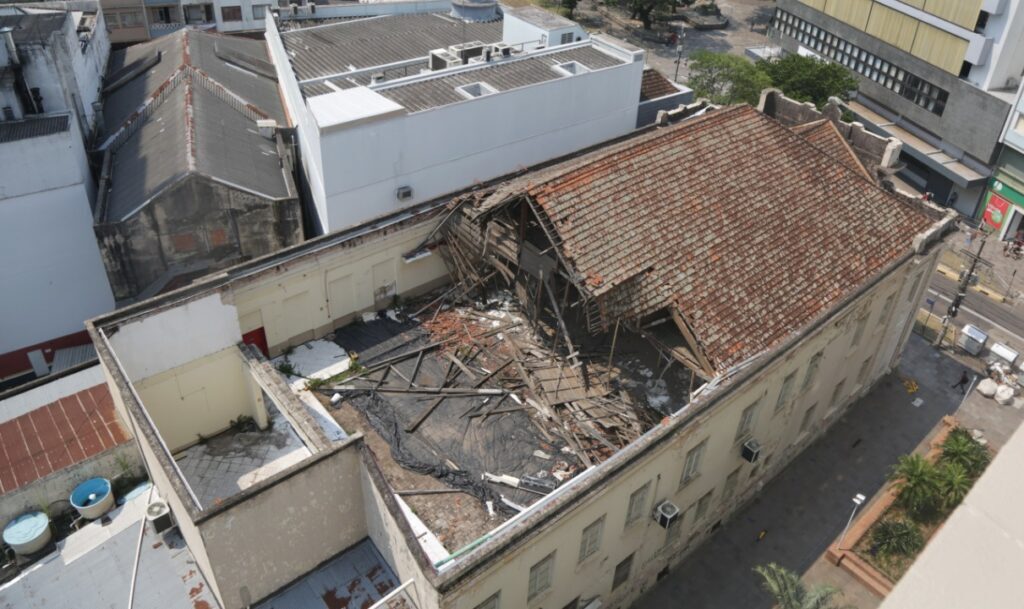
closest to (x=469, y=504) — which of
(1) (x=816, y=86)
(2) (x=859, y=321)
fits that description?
(2) (x=859, y=321)

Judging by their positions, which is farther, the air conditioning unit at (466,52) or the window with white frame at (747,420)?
the air conditioning unit at (466,52)

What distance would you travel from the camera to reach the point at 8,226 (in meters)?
38.2

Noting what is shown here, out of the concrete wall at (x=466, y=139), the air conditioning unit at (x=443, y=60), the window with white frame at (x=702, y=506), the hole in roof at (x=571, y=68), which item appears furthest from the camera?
the air conditioning unit at (x=443, y=60)

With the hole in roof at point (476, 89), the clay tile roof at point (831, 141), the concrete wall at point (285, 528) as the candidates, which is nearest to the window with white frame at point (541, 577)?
the concrete wall at point (285, 528)

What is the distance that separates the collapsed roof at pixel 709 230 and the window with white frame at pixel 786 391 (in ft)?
9.84

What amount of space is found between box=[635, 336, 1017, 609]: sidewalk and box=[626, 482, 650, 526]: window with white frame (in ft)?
23.5

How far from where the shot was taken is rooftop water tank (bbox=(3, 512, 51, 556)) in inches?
856

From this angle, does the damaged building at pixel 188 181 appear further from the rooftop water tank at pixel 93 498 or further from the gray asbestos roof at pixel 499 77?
the rooftop water tank at pixel 93 498

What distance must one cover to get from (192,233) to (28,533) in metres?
19.2

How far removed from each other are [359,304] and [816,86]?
5499 centimetres

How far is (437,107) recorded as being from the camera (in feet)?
125

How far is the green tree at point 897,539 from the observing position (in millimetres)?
33062

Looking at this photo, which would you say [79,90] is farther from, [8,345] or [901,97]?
[901,97]

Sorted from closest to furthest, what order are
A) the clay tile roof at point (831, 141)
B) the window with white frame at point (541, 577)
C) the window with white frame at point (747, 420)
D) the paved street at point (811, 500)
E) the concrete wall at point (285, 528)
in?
the concrete wall at point (285, 528)
the window with white frame at point (541, 577)
the window with white frame at point (747, 420)
the paved street at point (811, 500)
the clay tile roof at point (831, 141)
